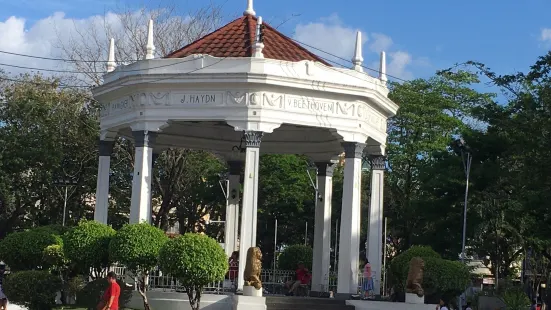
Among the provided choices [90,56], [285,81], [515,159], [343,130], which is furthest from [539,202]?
[90,56]

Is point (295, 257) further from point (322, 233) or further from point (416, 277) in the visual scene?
point (416, 277)

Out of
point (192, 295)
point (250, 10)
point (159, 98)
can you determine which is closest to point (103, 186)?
point (159, 98)

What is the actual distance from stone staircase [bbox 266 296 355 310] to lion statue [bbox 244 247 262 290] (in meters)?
0.98

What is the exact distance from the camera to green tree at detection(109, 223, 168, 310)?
88.4ft

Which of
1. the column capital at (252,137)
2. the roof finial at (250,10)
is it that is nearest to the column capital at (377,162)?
the column capital at (252,137)

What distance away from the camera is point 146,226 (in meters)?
27.6

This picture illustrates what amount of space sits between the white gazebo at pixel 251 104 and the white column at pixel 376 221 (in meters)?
0.03

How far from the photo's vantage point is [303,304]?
2947 centimetres

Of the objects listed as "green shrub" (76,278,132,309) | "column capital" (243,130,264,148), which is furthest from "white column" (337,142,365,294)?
"green shrub" (76,278,132,309)

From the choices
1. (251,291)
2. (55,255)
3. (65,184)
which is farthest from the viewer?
(65,184)

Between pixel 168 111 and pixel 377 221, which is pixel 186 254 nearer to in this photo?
pixel 168 111

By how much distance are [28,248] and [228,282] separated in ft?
21.1

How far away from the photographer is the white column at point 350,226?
30719 millimetres

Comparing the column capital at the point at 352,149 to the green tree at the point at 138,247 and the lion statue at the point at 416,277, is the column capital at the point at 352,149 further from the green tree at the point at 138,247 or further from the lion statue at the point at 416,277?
the green tree at the point at 138,247
